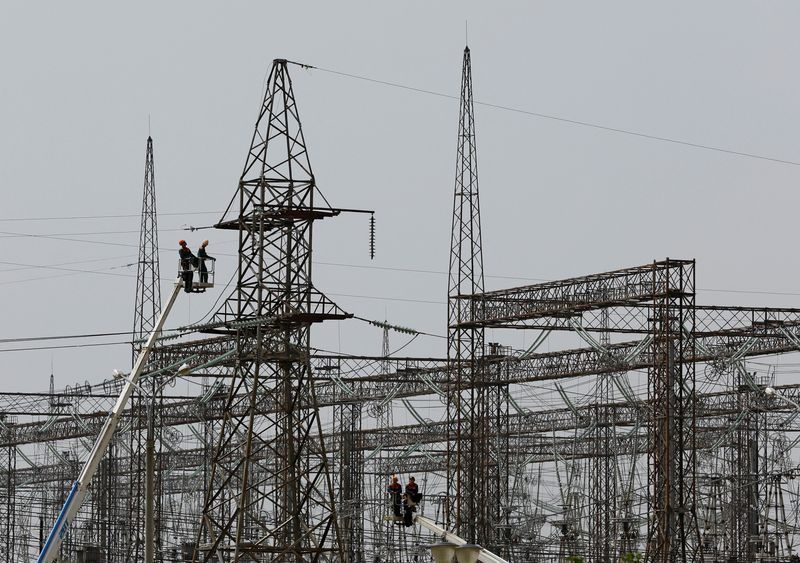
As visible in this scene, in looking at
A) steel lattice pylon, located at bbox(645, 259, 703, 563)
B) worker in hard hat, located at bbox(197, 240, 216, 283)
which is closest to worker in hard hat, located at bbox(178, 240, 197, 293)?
worker in hard hat, located at bbox(197, 240, 216, 283)

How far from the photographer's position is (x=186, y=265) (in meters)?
25.6

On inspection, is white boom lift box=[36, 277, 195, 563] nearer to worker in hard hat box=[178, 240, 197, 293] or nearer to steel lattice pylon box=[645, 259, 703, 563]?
worker in hard hat box=[178, 240, 197, 293]

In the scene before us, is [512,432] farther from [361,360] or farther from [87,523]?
[87,523]

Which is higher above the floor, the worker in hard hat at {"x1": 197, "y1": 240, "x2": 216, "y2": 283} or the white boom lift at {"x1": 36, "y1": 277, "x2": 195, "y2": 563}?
the worker in hard hat at {"x1": 197, "y1": 240, "x2": 216, "y2": 283}

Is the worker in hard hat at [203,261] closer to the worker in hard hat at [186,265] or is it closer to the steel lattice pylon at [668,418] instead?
the worker in hard hat at [186,265]

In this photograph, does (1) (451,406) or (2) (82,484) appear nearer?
(2) (82,484)

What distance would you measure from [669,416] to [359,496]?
88.3 ft

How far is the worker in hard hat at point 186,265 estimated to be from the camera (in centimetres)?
2523

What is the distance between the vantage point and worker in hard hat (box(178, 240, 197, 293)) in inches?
993

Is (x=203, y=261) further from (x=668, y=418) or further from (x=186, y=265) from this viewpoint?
(x=668, y=418)

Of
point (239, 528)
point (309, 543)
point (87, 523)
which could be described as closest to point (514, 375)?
point (309, 543)

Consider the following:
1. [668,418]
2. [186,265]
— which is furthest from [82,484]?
[668,418]

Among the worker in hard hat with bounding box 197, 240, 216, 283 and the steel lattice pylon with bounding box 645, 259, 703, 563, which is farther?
the steel lattice pylon with bounding box 645, 259, 703, 563

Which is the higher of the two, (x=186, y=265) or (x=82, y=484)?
(x=186, y=265)
